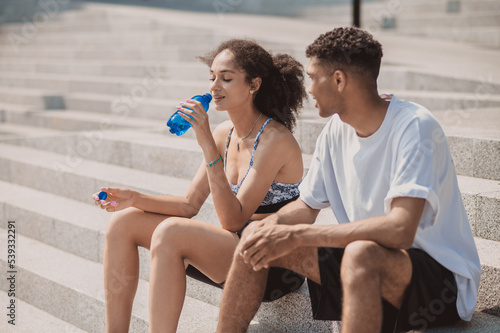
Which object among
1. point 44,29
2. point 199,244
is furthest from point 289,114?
point 44,29

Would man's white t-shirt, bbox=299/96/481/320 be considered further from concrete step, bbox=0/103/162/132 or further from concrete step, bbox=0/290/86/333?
concrete step, bbox=0/103/162/132

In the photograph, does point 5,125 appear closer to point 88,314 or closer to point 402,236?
point 88,314

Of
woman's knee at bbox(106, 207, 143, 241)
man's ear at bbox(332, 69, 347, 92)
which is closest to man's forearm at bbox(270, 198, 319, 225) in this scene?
man's ear at bbox(332, 69, 347, 92)

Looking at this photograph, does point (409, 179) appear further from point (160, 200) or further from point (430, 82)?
point (430, 82)

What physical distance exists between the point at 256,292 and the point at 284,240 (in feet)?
0.94

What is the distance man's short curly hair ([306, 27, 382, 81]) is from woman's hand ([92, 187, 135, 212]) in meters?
1.32

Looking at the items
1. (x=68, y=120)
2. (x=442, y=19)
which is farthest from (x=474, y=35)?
(x=68, y=120)

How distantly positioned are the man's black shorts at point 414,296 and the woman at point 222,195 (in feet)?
1.21

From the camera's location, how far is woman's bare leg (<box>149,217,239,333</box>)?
9.90 feet

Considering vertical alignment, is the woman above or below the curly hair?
below

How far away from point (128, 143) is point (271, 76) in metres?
2.48

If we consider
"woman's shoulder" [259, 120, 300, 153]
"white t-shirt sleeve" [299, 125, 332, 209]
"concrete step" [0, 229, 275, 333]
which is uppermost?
"woman's shoulder" [259, 120, 300, 153]

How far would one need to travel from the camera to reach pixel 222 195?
10.4 feet

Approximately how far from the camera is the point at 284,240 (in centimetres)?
266
